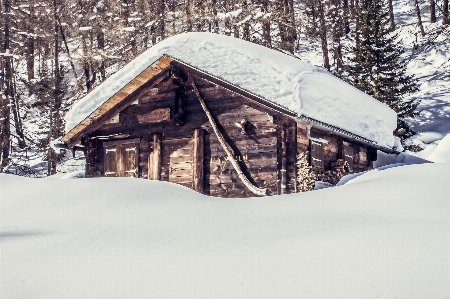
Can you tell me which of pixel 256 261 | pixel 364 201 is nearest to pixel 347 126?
pixel 364 201

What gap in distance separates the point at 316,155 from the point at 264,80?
2228 millimetres

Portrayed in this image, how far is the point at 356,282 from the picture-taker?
10.4 feet

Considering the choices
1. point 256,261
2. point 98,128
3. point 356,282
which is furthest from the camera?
point 98,128

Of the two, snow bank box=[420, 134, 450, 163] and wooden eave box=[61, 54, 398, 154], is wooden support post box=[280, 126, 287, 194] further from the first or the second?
snow bank box=[420, 134, 450, 163]

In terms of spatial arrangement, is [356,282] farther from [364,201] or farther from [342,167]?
[342,167]

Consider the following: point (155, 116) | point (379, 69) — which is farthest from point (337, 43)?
point (155, 116)

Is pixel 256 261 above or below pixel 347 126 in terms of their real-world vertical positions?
below

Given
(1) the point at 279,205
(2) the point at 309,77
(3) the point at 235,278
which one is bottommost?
(3) the point at 235,278

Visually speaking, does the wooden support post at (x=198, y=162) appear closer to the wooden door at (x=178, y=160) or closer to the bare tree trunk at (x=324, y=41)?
the wooden door at (x=178, y=160)

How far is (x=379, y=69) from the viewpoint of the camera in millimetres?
23891

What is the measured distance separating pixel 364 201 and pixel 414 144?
18.9 metres

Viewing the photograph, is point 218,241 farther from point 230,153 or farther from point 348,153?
point 348,153

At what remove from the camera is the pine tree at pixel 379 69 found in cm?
2323

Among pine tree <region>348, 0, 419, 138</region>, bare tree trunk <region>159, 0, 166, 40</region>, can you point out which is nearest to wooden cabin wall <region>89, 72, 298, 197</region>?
pine tree <region>348, 0, 419, 138</region>
